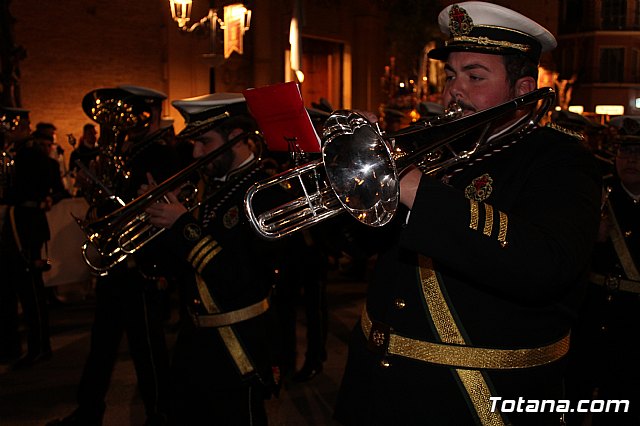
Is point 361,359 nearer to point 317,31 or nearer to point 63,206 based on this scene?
point 63,206

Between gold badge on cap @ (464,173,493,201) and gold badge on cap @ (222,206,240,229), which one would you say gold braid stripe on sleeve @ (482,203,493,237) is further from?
gold badge on cap @ (222,206,240,229)

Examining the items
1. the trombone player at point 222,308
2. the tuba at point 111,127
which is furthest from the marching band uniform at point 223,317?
the tuba at point 111,127

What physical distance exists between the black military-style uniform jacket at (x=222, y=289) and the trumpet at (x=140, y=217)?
14cm

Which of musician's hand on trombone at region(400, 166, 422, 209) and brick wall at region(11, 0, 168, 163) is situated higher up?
brick wall at region(11, 0, 168, 163)

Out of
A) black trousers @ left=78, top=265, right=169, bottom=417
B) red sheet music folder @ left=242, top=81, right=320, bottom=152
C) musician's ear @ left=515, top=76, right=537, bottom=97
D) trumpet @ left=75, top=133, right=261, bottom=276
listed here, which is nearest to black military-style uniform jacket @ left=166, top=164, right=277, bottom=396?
trumpet @ left=75, top=133, right=261, bottom=276

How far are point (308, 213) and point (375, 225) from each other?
391 mm

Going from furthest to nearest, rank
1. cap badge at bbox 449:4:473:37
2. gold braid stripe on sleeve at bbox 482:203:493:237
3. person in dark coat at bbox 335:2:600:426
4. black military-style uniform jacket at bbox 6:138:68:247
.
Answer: black military-style uniform jacket at bbox 6:138:68:247 → cap badge at bbox 449:4:473:37 → person in dark coat at bbox 335:2:600:426 → gold braid stripe on sleeve at bbox 482:203:493:237

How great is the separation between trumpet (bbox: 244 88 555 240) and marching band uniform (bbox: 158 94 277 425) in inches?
45.5

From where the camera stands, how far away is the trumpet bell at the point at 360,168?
66.2 inches

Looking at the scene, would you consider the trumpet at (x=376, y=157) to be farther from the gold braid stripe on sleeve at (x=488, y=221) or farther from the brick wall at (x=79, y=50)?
the brick wall at (x=79, y=50)

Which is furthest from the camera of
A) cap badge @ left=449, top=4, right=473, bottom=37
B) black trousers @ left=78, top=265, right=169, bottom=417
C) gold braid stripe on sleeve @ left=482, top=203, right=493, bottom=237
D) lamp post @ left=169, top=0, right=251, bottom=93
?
lamp post @ left=169, top=0, right=251, bottom=93

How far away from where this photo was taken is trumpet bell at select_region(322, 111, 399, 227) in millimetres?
1682

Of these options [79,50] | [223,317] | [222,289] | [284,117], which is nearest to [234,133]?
[222,289]

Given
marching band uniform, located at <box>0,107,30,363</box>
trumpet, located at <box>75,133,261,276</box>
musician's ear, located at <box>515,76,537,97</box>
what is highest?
musician's ear, located at <box>515,76,537,97</box>
